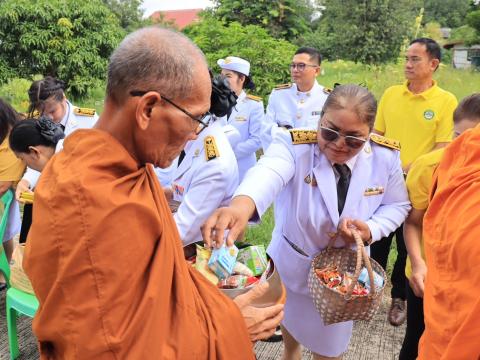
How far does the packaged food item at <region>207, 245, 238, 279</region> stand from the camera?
171 cm

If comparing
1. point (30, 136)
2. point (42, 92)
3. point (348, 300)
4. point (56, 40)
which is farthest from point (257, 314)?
point (56, 40)

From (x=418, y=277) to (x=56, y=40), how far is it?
40.9 ft

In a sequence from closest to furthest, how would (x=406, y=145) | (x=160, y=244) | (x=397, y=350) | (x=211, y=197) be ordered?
(x=160, y=244)
(x=211, y=197)
(x=397, y=350)
(x=406, y=145)

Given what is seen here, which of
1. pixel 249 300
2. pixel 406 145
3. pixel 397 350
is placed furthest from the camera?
pixel 406 145

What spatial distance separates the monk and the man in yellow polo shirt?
299 centimetres

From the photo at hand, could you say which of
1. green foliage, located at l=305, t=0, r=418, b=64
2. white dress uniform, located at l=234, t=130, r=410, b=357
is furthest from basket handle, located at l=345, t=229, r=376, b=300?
green foliage, located at l=305, t=0, r=418, b=64

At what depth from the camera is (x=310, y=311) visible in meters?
2.48

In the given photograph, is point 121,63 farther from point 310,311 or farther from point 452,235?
point 310,311

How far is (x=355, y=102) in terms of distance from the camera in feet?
6.79

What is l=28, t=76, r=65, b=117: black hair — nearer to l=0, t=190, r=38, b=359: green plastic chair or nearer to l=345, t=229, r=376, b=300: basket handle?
l=0, t=190, r=38, b=359: green plastic chair

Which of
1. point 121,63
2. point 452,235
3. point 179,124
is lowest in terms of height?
point 452,235

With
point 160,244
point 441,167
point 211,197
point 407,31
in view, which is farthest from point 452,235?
point 407,31

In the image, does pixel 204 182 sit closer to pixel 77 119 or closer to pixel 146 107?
pixel 146 107

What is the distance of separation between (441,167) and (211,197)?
46.4 inches
